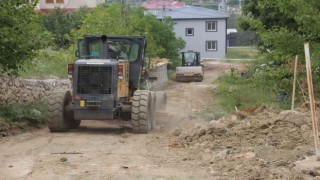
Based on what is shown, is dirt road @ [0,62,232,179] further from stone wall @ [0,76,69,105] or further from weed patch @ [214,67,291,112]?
weed patch @ [214,67,291,112]

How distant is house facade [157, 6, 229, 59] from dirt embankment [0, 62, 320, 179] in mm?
69763

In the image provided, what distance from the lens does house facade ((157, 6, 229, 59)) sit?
85.0 metres

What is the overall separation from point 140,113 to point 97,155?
139 inches

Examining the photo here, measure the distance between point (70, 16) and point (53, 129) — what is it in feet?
130

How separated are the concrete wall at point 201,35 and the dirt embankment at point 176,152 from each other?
229 feet

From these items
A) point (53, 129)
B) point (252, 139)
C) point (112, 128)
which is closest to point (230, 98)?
point (112, 128)

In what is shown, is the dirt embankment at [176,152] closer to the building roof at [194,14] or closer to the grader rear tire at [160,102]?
the grader rear tire at [160,102]

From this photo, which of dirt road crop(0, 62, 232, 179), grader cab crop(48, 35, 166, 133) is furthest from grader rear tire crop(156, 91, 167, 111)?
grader cab crop(48, 35, 166, 133)

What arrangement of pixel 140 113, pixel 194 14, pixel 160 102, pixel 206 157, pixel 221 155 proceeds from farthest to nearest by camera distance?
pixel 194 14
pixel 160 102
pixel 140 113
pixel 206 157
pixel 221 155

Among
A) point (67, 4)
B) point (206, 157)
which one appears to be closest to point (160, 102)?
point (206, 157)

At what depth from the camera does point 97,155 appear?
11828 mm

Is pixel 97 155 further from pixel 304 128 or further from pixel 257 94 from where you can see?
pixel 257 94

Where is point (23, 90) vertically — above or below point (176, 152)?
above

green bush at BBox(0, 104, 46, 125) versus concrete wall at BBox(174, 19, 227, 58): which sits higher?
concrete wall at BBox(174, 19, 227, 58)
